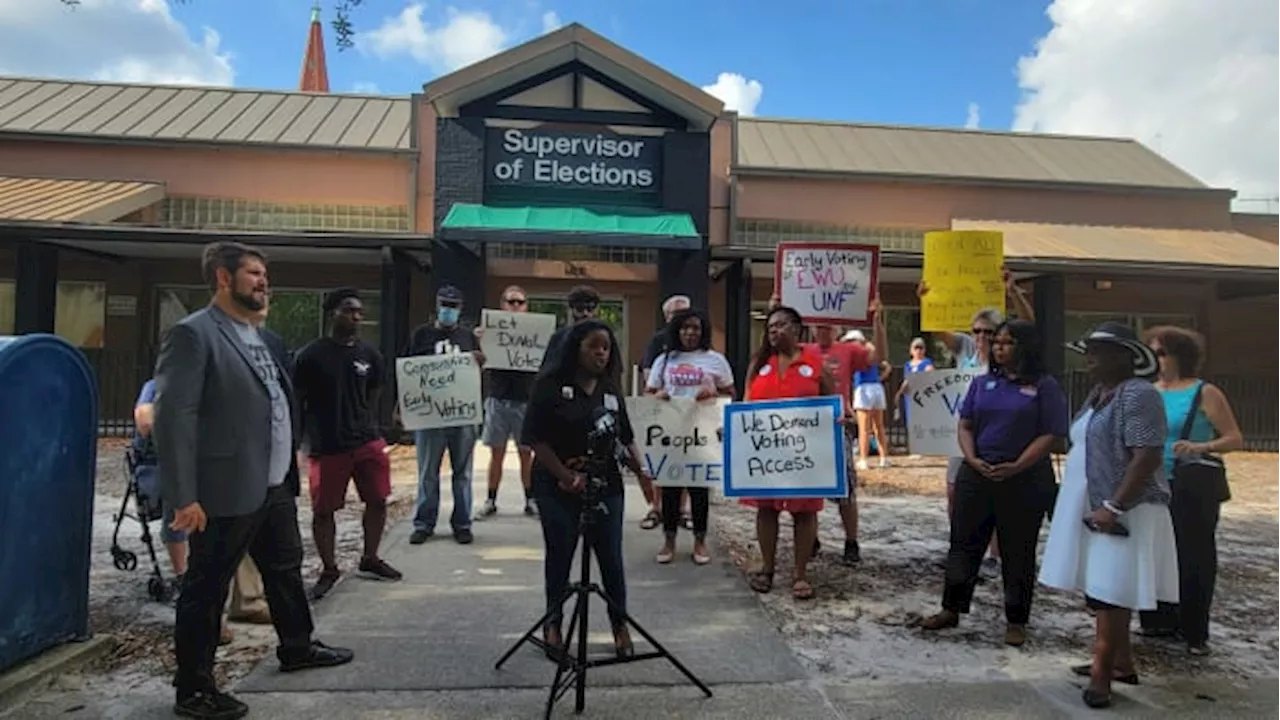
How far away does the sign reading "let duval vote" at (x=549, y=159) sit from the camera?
42.1 feet

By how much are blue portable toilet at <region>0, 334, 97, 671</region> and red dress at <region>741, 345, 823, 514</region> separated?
11.7ft

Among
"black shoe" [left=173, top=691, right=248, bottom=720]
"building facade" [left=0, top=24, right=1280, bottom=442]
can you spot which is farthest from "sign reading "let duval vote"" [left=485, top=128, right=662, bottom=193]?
"black shoe" [left=173, top=691, right=248, bottom=720]

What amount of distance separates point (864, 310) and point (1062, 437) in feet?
5.98

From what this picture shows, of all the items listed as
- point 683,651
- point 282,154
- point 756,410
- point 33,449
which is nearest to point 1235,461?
point 756,410

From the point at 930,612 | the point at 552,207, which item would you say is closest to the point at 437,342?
the point at 930,612

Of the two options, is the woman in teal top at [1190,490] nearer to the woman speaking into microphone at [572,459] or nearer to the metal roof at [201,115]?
the woman speaking into microphone at [572,459]

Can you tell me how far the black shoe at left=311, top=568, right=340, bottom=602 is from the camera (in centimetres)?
520

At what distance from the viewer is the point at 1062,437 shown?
15.1 ft

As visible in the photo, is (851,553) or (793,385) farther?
(851,553)

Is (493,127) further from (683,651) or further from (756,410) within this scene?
(683,651)

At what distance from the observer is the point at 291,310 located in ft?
50.3

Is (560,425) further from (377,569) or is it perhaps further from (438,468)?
(438,468)

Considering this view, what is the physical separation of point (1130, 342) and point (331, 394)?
4.24 meters

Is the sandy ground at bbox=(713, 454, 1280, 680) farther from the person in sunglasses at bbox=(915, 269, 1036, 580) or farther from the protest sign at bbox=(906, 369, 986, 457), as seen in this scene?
the protest sign at bbox=(906, 369, 986, 457)
